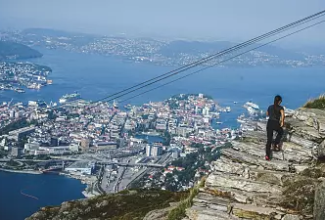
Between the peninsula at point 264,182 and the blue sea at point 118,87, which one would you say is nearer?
the peninsula at point 264,182

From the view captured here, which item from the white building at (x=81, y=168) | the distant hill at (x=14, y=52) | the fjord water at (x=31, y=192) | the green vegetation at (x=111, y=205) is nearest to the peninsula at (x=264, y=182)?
the green vegetation at (x=111, y=205)

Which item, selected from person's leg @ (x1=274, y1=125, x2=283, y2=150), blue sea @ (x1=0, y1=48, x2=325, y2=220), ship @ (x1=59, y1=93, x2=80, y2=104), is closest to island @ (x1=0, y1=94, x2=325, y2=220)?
person's leg @ (x1=274, y1=125, x2=283, y2=150)

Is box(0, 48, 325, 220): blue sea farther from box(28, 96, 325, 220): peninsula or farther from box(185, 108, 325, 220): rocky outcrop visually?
box(185, 108, 325, 220): rocky outcrop

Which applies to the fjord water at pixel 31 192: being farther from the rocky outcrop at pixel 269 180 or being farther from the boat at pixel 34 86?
the boat at pixel 34 86

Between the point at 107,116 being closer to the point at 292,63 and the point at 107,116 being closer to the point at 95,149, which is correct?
the point at 95,149

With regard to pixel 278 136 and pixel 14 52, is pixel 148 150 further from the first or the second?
pixel 14 52

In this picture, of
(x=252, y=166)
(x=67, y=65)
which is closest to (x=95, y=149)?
(x=252, y=166)

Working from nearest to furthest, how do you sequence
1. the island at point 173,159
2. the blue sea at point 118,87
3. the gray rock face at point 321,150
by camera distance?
the island at point 173,159, the gray rock face at point 321,150, the blue sea at point 118,87
